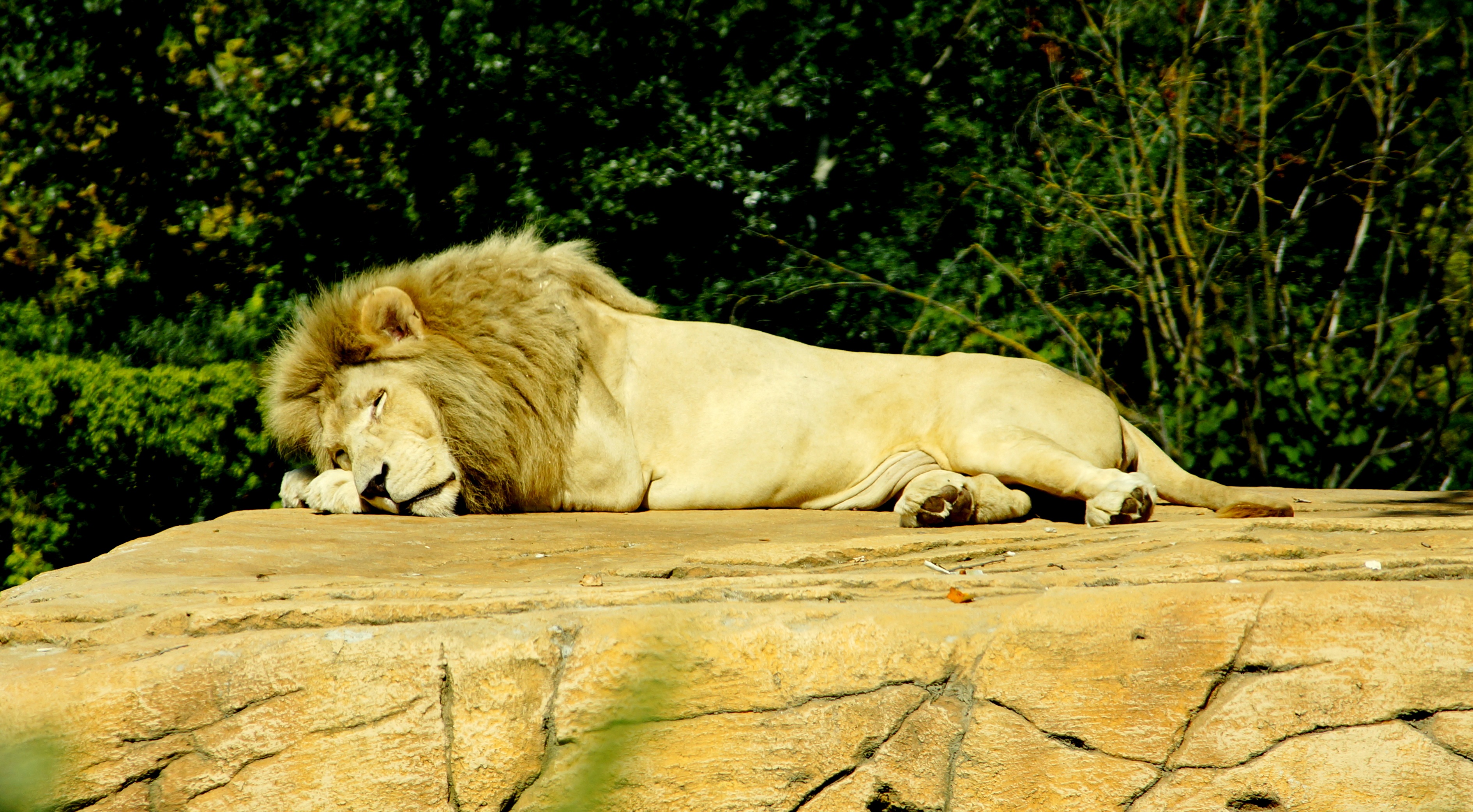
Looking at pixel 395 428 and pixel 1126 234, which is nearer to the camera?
pixel 395 428

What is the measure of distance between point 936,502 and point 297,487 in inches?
97.6

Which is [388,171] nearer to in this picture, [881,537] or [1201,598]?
[881,537]

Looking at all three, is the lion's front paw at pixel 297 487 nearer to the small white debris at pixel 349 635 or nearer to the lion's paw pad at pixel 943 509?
the lion's paw pad at pixel 943 509

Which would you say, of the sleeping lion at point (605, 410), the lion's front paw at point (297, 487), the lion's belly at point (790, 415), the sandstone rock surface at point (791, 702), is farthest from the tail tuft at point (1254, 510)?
the lion's front paw at point (297, 487)

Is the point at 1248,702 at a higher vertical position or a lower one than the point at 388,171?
lower

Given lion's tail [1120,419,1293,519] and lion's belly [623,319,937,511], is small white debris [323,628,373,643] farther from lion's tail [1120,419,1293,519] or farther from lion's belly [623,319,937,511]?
lion's tail [1120,419,1293,519]

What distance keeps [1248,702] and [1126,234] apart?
5138mm

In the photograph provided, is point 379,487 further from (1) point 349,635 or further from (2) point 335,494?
(1) point 349,635

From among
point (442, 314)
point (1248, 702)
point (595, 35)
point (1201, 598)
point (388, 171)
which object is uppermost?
point (595, 35)

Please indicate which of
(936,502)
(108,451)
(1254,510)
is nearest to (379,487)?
(108,451)

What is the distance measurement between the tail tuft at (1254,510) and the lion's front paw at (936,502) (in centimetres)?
76

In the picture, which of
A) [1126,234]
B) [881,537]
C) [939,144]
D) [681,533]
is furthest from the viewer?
[939,144]

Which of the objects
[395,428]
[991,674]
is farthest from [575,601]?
[395,428]

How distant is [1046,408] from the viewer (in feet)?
13.8
